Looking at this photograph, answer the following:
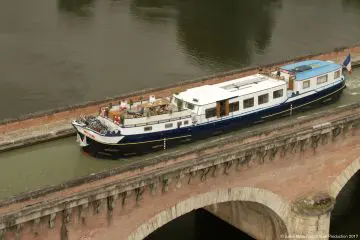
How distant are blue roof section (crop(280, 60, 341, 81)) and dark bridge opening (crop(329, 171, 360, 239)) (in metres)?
5.70

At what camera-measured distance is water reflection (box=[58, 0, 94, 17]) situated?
49.6 metres

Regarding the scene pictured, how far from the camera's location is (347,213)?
2702cm

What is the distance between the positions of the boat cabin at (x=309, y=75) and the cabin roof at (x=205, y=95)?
299cm

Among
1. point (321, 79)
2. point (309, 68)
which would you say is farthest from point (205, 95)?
point (321, 79)

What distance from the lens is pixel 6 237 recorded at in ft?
51.2

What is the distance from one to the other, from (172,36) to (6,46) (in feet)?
35.5

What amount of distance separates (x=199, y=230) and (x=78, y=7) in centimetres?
3016

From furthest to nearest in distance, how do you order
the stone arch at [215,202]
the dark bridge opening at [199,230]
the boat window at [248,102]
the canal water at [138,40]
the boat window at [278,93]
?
the canal water at [138,40] → the dark bridge opening at [199,230] → the boat window at [278,93] → the boat window at [248,102] → the stone arch at [215,202]

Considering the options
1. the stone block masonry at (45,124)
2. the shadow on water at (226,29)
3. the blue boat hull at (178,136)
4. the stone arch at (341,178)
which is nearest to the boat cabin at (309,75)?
the blue boat hull at (178,136)

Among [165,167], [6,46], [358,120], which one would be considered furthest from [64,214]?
[6,46]

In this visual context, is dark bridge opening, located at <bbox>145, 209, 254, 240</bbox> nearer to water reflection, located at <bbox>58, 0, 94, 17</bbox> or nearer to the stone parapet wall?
the stone parapet wall

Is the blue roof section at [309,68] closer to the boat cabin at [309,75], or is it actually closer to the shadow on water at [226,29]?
the boat cabin at [309,75]

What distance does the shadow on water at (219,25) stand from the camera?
4234 centimetres

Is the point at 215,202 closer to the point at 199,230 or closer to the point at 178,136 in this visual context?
the point at 178,136
